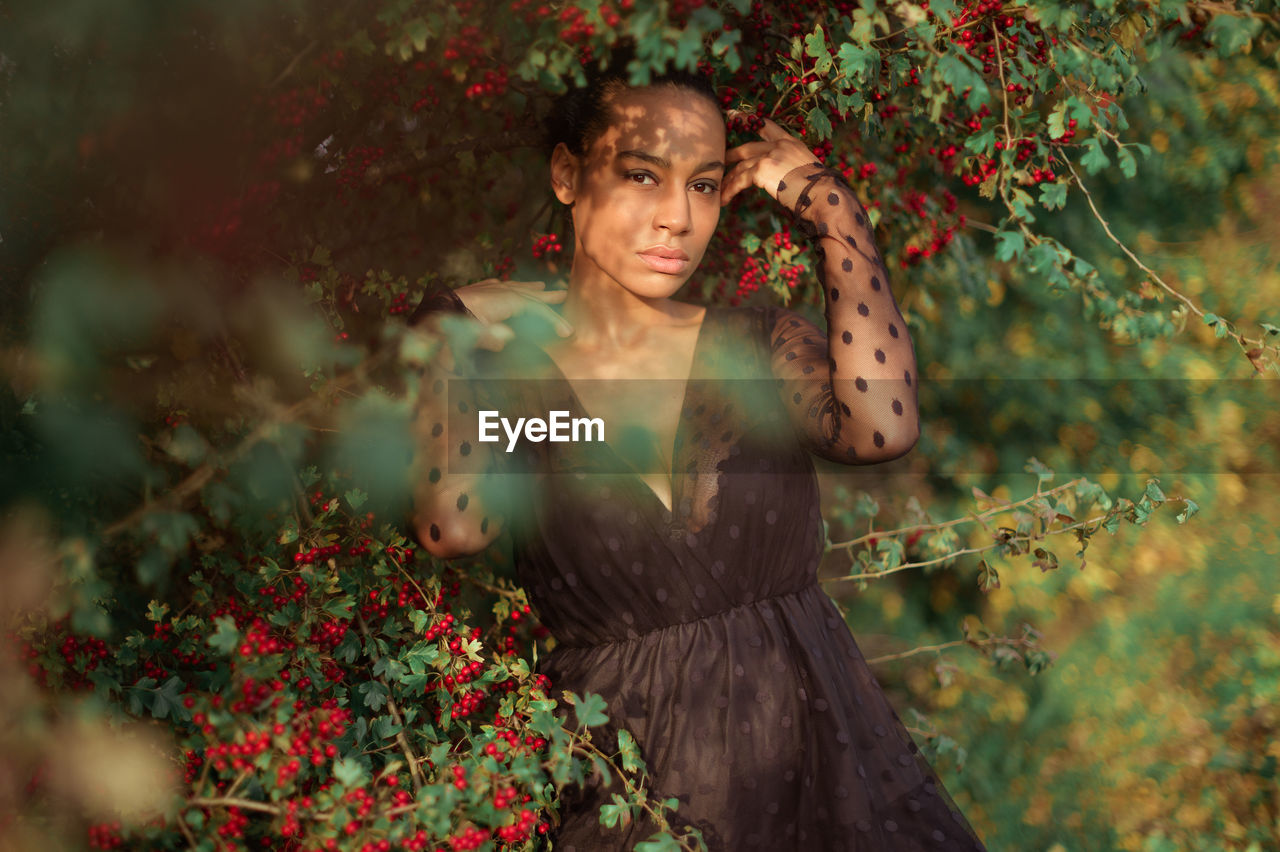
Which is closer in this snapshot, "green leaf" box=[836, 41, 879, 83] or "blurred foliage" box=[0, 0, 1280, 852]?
"blurred foliage" box=[0, 0, 1280, 852]

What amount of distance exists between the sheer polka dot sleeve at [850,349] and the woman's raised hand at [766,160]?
3 centimetres

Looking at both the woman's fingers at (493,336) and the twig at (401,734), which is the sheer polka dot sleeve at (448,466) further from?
the twig at (401,734)

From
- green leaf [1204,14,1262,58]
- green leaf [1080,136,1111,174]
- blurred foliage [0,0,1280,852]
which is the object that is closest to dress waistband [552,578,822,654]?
blurred foliage [0,0,1280,852]

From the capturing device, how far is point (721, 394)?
1.92m

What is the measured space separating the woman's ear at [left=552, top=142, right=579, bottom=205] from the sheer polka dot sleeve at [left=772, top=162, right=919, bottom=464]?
425mm

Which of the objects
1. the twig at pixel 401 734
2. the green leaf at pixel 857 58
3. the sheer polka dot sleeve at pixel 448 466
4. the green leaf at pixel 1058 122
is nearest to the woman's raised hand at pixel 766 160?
the green leaf at pixel 857 58

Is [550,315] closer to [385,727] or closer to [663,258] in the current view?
[663,258]

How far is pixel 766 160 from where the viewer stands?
1.88 meters

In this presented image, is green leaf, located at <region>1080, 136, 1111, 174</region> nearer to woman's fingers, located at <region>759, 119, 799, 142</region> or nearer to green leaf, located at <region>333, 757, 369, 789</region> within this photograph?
woman's fingers, located at <region>759, 119, 799, 142</region>

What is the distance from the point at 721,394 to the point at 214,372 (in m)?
0.96

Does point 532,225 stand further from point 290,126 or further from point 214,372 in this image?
point 214,372

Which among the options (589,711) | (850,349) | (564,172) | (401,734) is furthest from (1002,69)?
(401,734)

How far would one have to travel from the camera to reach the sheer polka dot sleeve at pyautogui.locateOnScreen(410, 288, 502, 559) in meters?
1.74

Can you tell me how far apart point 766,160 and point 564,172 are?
415mm
